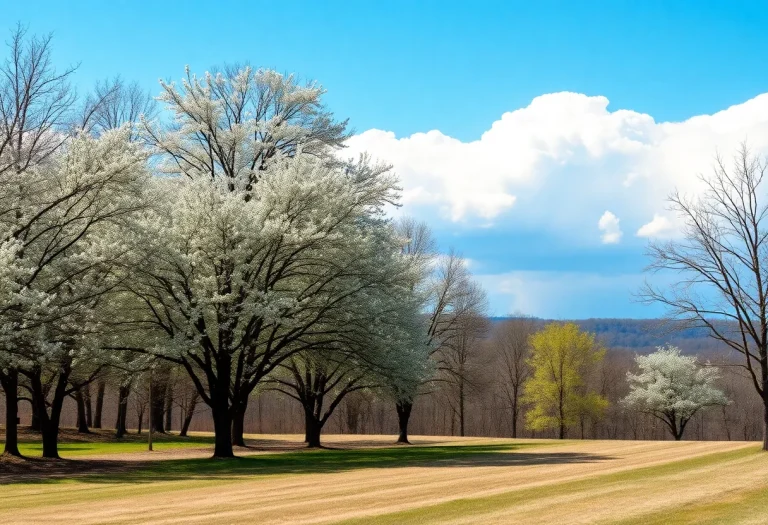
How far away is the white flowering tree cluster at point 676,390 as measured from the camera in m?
67.8

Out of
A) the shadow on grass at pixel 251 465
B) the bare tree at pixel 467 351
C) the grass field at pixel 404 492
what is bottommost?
the shadow on grass at pixel 251 465

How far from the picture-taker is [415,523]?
13578 mm

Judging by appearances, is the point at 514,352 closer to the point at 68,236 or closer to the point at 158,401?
the point at 158,401

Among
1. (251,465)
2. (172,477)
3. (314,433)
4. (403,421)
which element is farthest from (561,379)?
(172,477)

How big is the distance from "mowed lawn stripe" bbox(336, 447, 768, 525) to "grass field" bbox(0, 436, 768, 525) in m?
0.02

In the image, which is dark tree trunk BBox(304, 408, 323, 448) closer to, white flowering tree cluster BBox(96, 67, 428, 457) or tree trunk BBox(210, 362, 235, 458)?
white flowering tree cluster BBox(96, 67, 428, 457)

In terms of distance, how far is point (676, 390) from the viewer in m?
69.8

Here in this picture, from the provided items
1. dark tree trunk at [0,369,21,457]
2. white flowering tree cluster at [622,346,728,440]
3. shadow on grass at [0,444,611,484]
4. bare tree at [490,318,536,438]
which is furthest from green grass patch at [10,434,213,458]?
white flowering tree cluster at [622,346,728,440]

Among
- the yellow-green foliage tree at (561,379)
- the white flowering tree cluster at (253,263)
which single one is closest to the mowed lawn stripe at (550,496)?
the white flowering tree cluster at (253,263)

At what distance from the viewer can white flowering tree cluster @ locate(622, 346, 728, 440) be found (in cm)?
6775

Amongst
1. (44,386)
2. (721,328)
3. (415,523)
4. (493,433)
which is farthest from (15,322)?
(493,433)

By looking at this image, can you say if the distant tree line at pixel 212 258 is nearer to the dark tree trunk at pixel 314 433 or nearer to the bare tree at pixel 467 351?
the dark tree trunk at pixel 314 433

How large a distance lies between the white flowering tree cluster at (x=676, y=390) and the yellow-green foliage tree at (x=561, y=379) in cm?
400

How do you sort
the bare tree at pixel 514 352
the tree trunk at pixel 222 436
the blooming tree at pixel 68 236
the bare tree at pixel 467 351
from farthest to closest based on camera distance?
1. the bare tree at pixel 514 352
2. the bare tree at pixel 467 351
3. the tree trunk at pixel 222 436
4. the blooming tree at pixel 68 236
